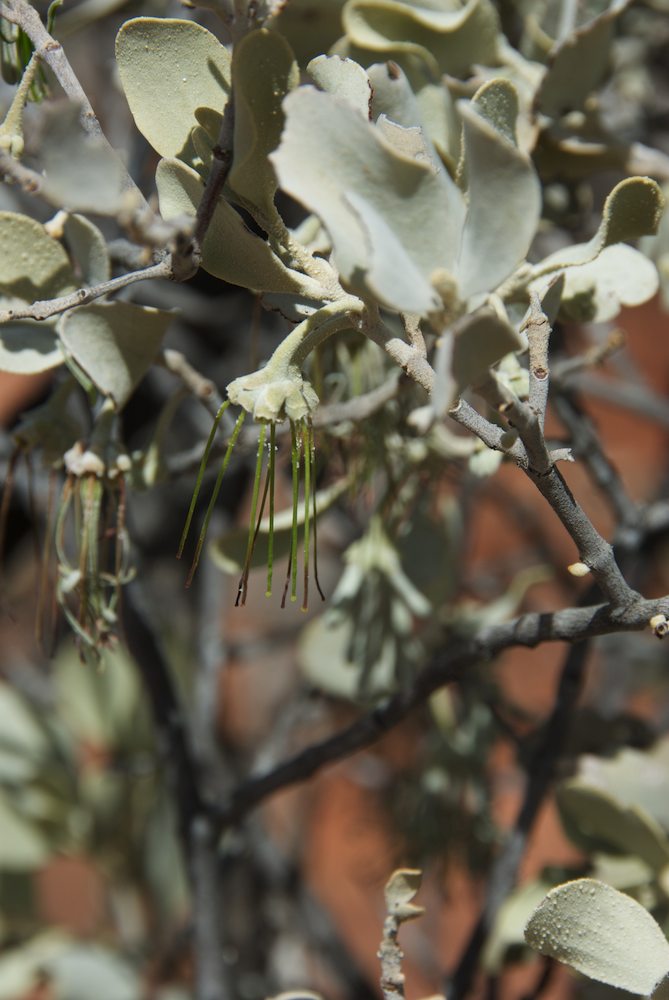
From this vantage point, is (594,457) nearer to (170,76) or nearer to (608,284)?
(608,284)

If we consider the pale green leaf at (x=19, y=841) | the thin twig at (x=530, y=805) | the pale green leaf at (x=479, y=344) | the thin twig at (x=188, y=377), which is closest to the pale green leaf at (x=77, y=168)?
the pale green leaf at (x=479, y=344)

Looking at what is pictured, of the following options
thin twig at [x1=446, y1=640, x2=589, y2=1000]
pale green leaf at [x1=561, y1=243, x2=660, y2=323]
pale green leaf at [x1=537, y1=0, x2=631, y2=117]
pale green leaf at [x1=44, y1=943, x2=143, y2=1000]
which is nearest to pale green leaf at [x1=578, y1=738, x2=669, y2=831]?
thin twig at [x1=446, y1=640, x2=589, y2=1000]

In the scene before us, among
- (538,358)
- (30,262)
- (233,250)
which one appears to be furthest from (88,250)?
(538,358)

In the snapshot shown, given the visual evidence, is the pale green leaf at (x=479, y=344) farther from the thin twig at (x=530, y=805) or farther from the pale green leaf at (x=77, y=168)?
the thin twig at (x=530, y=805)

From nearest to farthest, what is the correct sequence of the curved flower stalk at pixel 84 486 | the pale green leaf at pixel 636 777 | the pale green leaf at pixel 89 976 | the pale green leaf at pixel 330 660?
the curved flower stalk at pixel 84 486
the pale green leaf at pixel 636 777
the pale green leaf at pixel 330 660
the pale green leaf at pixel 89 976

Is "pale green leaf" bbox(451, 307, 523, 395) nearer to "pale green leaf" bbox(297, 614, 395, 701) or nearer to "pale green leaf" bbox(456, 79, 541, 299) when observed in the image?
"pale green leaf" bbox(456, 79, 541, 299)

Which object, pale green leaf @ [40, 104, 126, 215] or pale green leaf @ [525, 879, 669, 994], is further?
pale green leaf @ [525, 879, 669, 994]

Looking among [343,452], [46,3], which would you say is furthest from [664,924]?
[46,3]
